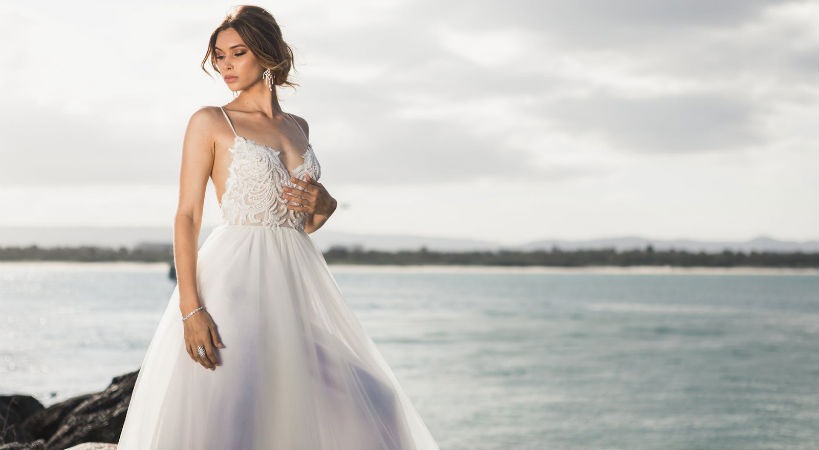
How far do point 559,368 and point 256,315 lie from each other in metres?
38.5

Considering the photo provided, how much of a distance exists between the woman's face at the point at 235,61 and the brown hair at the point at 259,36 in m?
0.02

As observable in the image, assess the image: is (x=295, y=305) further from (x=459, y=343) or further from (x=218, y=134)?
(x=459, y=343)

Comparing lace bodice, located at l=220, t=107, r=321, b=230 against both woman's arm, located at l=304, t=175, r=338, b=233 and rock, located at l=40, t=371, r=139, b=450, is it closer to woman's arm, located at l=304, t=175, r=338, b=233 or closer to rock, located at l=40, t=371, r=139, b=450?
woman's arm, located at l=304, t=175, r=338, b=233

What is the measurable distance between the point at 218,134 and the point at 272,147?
19cm

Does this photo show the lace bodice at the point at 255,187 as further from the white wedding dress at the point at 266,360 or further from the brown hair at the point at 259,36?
the brown hair at the point at 259,36

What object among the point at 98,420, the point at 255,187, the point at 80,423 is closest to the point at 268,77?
the point at 255,187

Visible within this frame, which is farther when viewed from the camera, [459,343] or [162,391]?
[459,343]

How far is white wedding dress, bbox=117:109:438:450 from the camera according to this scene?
9.86 feet

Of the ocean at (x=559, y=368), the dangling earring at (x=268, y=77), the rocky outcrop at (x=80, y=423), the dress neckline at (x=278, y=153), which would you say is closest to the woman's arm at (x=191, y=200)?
the dress neckline at (x=278, y=153)

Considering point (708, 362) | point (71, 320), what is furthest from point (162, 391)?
point (71, 320)

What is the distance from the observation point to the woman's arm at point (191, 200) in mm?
3109

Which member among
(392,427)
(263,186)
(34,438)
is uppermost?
(263,186)

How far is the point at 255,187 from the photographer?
3.29m

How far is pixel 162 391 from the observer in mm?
3102
